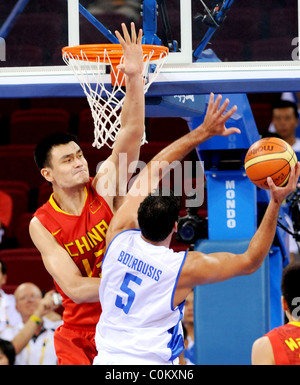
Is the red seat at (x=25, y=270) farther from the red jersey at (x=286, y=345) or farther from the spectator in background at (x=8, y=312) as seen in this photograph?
the red jersey at (x=286, y=345)

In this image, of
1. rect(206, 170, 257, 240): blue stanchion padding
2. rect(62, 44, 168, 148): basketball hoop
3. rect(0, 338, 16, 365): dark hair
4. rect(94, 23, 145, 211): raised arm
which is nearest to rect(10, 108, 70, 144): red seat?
rect(0, 338, 16, 365): dark hair

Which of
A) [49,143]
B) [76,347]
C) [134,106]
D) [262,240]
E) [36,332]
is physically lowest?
[36,332]

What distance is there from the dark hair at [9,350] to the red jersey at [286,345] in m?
3.01

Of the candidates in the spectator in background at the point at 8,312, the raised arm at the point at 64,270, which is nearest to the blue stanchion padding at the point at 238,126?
the raised arm at the point at 64,270

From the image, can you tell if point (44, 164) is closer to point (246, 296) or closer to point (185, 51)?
point (185, 51)

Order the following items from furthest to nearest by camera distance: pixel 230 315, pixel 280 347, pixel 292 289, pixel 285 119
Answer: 1. pixel 285 119
2. pixel 230 315
3. pixel 292 289
4. pixel 280 347

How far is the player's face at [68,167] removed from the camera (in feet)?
Result: 12.1

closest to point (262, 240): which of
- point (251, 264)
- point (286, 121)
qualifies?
point (251, 264)

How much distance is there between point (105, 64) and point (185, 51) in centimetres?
48

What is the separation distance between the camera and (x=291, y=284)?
2879mm

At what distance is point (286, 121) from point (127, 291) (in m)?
3.50

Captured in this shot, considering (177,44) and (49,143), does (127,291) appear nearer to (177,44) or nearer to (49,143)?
(49,143)

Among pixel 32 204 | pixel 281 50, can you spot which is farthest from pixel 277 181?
pixel 32 204
